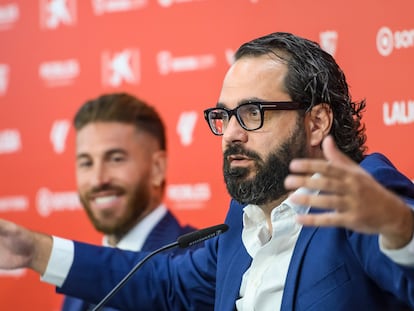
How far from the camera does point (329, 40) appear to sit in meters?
2.63

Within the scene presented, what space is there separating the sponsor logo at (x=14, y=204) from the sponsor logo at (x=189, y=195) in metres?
0.70

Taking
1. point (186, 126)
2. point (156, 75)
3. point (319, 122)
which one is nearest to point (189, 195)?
point (186, 126)

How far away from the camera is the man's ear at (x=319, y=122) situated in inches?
77.2

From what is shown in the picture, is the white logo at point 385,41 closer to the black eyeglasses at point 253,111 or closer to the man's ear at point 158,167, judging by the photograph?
the black eyeglasses at point 253,111

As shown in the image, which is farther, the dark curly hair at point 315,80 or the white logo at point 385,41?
the white logo at point 385,41

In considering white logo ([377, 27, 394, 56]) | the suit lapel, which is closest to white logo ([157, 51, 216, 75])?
white logo ([377, 27, 394, 56])

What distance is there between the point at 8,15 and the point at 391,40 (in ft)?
5.63

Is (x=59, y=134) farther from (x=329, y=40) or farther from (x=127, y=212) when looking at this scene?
(x=329, y=40)

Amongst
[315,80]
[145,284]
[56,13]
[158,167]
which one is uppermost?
[56,13]

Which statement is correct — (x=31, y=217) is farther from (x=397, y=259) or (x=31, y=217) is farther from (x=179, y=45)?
(x=397, y=259)

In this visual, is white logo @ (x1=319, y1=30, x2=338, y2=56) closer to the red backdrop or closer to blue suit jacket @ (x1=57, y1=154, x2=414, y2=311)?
the red backdrop

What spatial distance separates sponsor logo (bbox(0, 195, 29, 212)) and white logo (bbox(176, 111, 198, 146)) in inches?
31.9

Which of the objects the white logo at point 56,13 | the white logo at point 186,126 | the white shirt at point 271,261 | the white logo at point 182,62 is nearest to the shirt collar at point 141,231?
the white logo at point 186,126

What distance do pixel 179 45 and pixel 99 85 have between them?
411 mm
